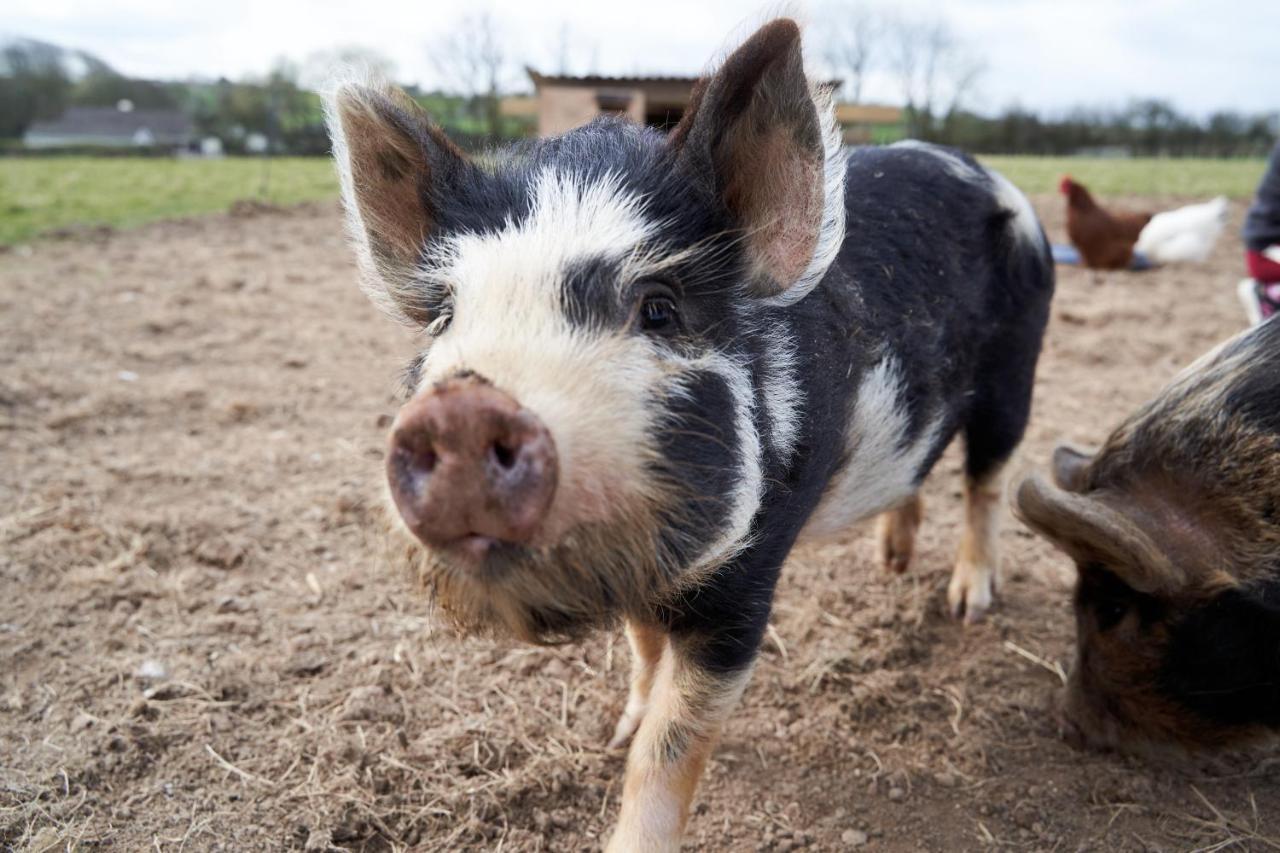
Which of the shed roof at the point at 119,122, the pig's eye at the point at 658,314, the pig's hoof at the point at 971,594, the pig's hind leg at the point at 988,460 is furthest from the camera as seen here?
the shed roof at the point at 119,122

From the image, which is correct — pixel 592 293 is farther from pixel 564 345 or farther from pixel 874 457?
pixel 874 457

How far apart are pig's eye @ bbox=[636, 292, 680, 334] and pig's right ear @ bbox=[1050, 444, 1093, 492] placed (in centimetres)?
180

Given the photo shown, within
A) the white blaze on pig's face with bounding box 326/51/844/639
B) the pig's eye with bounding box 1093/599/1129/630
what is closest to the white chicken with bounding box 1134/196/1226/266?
the pig's eye with bounding box 1093/599/1129/630

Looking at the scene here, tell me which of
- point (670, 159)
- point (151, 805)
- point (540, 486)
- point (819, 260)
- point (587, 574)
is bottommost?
point (151, 805)

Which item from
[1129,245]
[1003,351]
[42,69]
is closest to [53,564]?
[1003,351]

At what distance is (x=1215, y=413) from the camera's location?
2.67m

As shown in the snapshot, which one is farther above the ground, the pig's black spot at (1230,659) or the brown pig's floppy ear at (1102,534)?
the brown pig's floppy ear at (1102,534)

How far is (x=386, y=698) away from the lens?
122 inches

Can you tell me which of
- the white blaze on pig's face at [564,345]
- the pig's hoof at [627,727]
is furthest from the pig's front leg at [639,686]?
the white blaze on pig's face at [564,345]

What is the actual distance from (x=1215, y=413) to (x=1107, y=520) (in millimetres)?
523

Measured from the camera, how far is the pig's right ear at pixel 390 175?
2.19m

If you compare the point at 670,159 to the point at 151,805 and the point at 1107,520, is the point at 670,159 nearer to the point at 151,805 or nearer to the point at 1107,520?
the point at 1107,520

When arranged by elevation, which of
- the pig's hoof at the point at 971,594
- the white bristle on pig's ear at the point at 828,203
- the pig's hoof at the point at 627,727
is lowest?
the pig's hoof at the point at 627,727

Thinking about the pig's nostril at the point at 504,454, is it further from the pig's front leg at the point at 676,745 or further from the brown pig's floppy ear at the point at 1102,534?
the brown pig's floppy ear at the point at 1102,534
